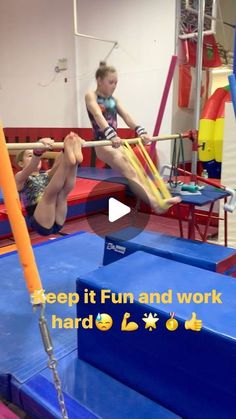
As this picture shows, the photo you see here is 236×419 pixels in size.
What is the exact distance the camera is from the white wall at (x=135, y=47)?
4.82 metres

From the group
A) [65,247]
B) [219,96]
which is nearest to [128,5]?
[219,96]

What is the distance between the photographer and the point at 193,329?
125cm

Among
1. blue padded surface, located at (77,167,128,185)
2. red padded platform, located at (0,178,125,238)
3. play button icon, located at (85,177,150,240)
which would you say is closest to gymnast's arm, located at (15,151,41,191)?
red padded platform, located at (0,178,125,238)

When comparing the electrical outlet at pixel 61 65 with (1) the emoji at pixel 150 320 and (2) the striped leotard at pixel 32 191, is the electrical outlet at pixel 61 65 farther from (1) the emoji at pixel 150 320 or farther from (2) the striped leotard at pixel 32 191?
(1) the emoji at pixel 150 320

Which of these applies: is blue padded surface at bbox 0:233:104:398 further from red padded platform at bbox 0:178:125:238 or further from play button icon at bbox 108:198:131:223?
play button icon at bbox 108:198:131:223

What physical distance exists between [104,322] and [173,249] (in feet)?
3.41

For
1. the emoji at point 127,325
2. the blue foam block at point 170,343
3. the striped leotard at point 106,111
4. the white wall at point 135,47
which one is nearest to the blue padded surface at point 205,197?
the striped leotard at point 106,111

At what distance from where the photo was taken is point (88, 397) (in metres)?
1.44

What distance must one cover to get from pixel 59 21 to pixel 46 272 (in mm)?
4662

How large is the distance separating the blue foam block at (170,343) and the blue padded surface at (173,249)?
567mm

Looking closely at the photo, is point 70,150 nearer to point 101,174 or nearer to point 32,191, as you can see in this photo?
point 32,191

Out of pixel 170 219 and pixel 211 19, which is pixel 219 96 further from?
pixel 170 219

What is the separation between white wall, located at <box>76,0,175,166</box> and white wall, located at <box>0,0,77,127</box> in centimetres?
34

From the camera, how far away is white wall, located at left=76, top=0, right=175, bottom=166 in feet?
15.8
